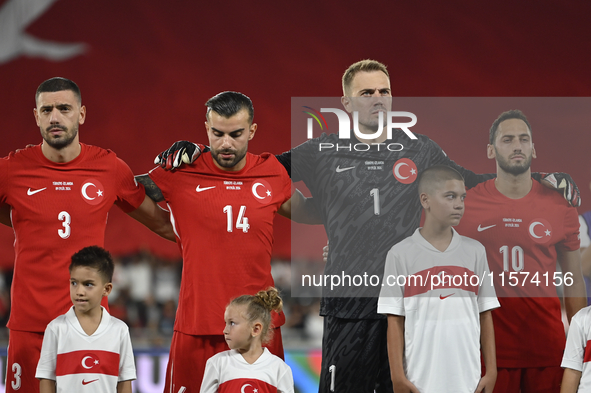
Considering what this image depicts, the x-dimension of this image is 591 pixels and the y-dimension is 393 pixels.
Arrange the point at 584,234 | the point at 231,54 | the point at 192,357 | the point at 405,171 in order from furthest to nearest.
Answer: the point at 231,54 < the point at 584,234 < the point at 405,171 < the point at 192,357

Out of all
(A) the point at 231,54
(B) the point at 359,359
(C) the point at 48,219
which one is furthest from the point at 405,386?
(A) the point at 231,54

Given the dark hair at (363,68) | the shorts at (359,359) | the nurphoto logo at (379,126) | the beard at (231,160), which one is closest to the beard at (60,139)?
the beard at (231,160)

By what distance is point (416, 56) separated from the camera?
498 cm

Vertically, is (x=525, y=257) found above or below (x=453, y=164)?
below

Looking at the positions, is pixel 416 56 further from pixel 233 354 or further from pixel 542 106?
pixel 233 354

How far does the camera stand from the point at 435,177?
2449 millimetres

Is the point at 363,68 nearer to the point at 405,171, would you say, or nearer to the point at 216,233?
the point at 405,171

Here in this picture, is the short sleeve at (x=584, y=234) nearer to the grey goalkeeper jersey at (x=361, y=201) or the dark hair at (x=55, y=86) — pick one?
the grey goalkeeper jersey at (x=361, y=201)

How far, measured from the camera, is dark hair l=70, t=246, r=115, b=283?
88.5 inches

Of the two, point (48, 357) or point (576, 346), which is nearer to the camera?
point (48, 357)

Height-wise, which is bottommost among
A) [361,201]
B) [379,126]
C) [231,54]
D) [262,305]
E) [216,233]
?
[262,305]

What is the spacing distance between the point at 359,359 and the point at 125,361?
91cm

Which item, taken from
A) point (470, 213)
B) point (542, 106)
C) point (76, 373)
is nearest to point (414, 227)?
point (470, 213)

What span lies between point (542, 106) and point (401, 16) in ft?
6.88
